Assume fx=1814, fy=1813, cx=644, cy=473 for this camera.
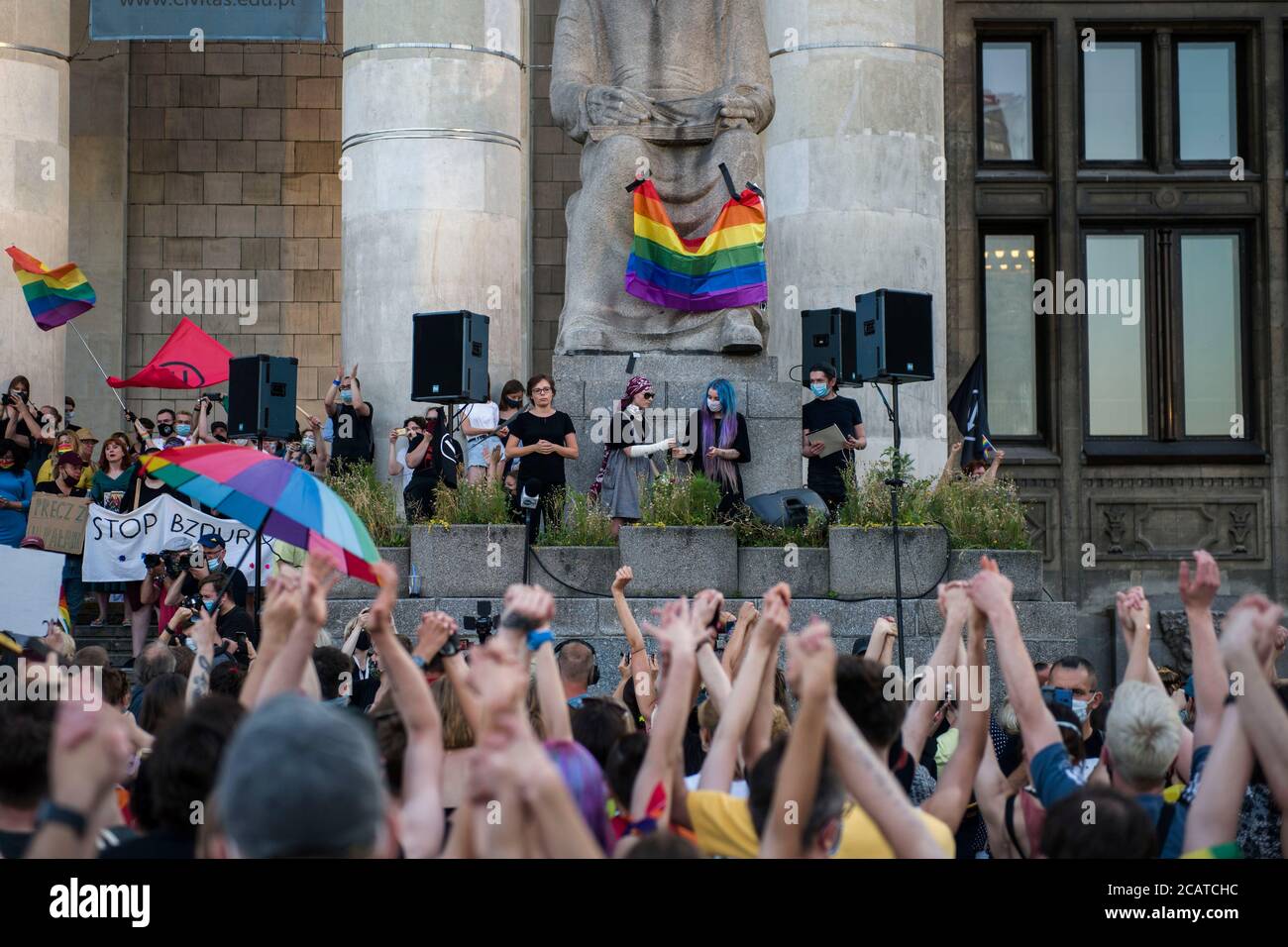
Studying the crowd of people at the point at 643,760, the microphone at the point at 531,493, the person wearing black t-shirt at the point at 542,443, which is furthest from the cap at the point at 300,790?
the microphone at the point at 531,493

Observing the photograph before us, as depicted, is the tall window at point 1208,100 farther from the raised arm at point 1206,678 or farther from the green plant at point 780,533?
the raised arm at point 1206,678

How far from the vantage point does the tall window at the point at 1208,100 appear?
25.9 m

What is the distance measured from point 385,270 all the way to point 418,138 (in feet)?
4.96

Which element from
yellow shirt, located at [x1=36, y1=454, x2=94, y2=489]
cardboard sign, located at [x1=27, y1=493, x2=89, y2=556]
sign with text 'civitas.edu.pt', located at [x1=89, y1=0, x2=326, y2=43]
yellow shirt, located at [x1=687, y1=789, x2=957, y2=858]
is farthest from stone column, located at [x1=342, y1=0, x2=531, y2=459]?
yellow shirt, located at [x1=687, y1=789, x2=957, y2=858]

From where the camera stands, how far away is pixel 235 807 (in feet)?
9.34

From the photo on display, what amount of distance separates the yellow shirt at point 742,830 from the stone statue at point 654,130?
10.00 m

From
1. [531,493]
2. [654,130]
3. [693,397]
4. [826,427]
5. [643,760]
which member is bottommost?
[643,760]

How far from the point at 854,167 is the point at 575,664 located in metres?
14.0

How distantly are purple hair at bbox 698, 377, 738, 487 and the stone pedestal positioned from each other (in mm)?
222

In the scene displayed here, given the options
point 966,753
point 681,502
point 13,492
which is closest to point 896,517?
point 681,502

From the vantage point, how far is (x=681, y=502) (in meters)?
13.2

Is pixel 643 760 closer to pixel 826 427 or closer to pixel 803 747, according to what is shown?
pixel 803 747

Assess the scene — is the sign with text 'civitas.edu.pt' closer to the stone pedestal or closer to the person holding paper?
the person holding paper

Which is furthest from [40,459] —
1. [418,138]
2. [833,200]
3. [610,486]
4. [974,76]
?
[974,76]
